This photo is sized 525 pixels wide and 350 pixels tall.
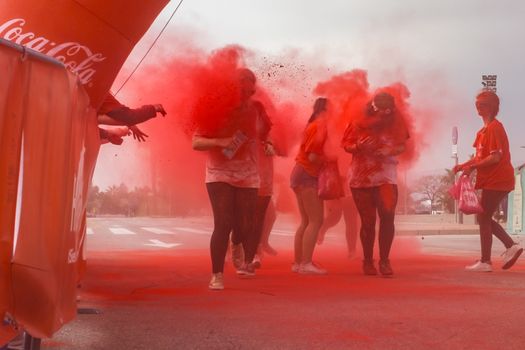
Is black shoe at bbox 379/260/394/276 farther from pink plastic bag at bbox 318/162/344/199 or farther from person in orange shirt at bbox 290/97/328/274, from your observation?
pink plastic bag at bbox 318/162/344/199

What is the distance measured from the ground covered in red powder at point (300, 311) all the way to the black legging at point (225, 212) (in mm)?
358

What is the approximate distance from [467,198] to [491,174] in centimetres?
46

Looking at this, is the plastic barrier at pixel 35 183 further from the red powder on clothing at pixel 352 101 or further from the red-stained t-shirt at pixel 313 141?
the red powder on clothing at pixel 352 101

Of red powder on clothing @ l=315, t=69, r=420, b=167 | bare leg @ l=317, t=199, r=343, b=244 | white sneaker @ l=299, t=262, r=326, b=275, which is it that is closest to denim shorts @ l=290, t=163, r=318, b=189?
red powder on clothing @ l=315, t=69, r=420, b=167

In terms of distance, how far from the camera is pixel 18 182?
112 inches

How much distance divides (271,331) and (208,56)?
9.99ft

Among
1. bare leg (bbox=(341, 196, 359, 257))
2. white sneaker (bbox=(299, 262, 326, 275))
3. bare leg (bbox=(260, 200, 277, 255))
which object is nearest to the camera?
white sneaker (bbox=(299, 262, 326, 275))

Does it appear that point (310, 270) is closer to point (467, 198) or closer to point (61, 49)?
point (467, 198)

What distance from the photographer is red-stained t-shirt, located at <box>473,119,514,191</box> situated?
8.47 meters

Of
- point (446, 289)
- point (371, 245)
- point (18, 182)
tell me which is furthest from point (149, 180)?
point (18, 182)

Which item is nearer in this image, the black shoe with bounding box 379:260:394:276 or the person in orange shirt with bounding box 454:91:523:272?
the black shoe with bounding box 379:260:394:276

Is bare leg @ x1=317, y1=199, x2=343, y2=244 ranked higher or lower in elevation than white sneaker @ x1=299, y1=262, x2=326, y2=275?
higher

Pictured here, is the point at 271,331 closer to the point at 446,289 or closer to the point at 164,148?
the point at 446,289

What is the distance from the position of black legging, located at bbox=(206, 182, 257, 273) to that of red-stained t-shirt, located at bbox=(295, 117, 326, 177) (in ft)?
4.88
